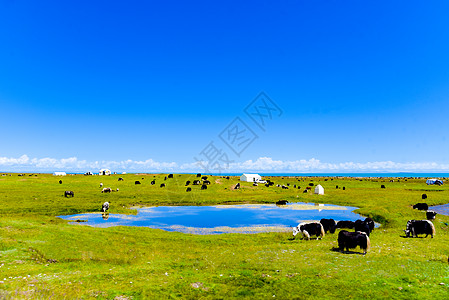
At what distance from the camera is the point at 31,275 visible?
15.4 meters

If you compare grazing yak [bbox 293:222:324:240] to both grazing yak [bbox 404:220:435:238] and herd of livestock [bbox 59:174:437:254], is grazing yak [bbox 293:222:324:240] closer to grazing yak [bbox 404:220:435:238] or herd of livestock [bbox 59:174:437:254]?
herd of livestock [bbox 59:174:437:254]

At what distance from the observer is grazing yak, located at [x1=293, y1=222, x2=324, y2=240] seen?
28.1m

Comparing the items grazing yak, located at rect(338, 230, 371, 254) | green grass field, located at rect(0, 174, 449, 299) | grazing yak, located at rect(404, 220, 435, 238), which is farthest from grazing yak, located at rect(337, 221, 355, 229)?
Result: grazing yak, located at rect(338, 230, 371, 254)

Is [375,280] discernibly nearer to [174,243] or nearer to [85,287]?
[85,287]

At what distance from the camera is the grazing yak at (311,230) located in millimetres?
28062

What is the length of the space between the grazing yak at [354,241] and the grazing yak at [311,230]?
588cm

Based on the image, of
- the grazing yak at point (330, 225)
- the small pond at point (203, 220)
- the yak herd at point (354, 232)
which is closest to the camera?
the yak herd at point (354, 232)

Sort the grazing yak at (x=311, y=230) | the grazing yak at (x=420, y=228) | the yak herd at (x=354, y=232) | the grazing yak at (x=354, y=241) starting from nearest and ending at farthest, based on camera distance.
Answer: the grazing yak at (x=354, y=241) < the yak herd at (x=354, y=232) < the grazing yak at (x=420, y=228) < the grazing yak at (x=311, y=230)

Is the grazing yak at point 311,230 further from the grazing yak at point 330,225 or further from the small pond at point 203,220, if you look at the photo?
the small pond at point 203,220

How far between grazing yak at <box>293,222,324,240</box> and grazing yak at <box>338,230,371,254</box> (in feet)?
19.3

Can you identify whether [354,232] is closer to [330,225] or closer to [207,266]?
[330,225]

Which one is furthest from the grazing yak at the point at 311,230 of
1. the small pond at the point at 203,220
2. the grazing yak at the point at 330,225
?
the small pond at the point at 203,220

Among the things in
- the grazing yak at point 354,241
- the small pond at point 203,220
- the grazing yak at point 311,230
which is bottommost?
the small pond at point 203,220

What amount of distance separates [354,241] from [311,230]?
25.0 ft
